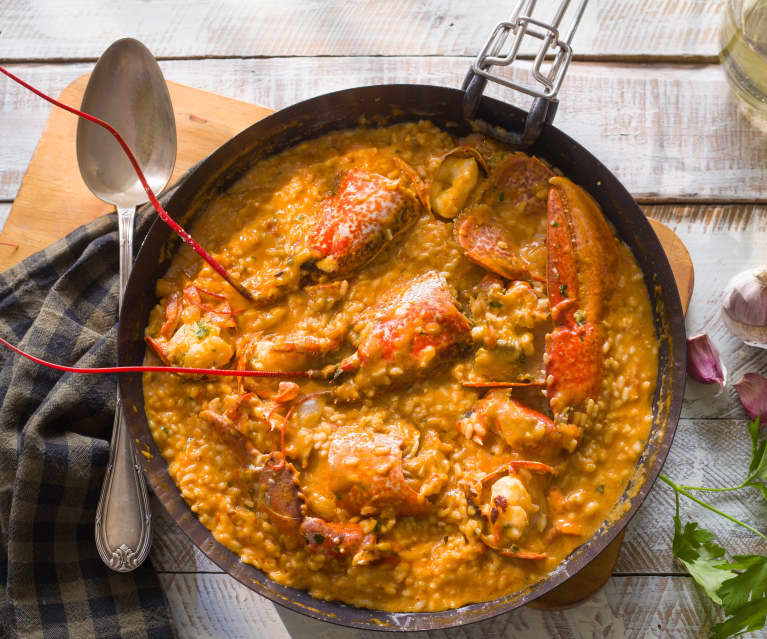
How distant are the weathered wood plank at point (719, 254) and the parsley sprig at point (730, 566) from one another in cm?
34

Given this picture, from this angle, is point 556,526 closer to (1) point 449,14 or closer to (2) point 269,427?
(2) point 269,427

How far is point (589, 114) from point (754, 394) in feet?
4.80

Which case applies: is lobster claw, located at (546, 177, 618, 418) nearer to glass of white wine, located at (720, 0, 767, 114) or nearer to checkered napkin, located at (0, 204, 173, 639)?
glass of white wine, located at (720, 0, 767, 114)

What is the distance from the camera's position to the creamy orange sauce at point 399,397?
8.43ft

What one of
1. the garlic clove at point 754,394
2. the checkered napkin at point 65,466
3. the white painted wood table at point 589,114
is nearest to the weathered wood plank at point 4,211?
the white painted wood table at point 589,114

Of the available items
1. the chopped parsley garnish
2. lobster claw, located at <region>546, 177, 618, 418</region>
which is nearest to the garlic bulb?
lobster claw, located at <region>546, 177, 618, 418</region>

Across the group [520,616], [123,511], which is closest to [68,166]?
[123,511]

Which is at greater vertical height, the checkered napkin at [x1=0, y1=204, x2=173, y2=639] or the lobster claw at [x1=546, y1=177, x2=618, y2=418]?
the lobster claw at [x1=546, y1=177, x2=618, y2=418]

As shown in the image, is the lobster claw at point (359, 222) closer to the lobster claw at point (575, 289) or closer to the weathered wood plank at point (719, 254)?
the lobster claw at point (575, 289)

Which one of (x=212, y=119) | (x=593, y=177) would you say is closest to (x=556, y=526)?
(x=593, y=177)

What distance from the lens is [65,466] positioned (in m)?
2.80

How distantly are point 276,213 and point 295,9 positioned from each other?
116 cm

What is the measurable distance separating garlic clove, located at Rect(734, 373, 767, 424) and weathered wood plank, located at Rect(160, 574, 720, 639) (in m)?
0.79

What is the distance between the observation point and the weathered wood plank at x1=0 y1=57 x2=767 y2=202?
10.3 ft
